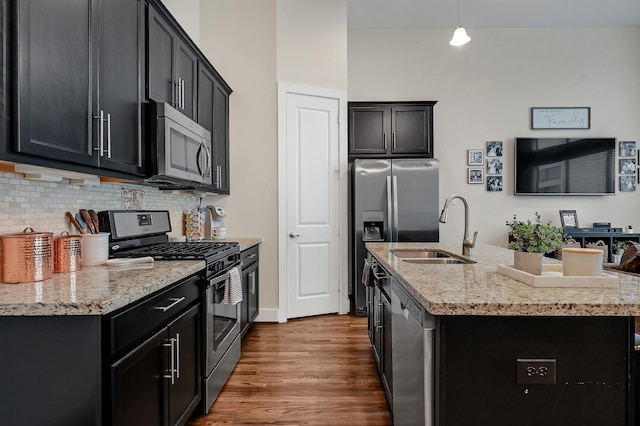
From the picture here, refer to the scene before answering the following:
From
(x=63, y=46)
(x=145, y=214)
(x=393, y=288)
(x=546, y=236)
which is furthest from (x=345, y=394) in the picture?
(x=63, y=46)

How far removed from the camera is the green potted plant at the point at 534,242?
4.50ft

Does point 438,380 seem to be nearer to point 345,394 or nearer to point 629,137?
point 345,394

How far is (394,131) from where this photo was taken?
4.68 metres

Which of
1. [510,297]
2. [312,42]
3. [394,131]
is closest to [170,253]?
[510,297]

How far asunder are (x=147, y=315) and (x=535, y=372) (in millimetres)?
1360

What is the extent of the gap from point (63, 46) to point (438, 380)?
5.96ft

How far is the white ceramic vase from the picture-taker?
139 centimetres

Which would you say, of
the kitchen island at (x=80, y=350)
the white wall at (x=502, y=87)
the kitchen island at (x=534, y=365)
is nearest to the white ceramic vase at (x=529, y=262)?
the kitchen island at (x=534, y=365)

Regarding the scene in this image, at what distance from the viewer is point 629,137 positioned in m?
5.27

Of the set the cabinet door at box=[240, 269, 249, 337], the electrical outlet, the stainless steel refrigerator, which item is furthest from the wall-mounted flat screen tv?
the electrical outlet

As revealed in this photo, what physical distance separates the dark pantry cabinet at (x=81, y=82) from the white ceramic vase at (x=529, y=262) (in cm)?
185

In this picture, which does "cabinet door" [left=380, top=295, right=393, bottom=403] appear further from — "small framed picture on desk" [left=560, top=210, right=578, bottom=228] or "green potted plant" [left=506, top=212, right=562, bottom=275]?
"small framed picture on desk" [left=560, top=210, right=578, bottom=228]

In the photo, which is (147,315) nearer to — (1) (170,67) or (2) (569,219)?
(1) (170,67)

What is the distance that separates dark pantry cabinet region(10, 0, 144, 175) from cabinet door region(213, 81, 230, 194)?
1352mm
